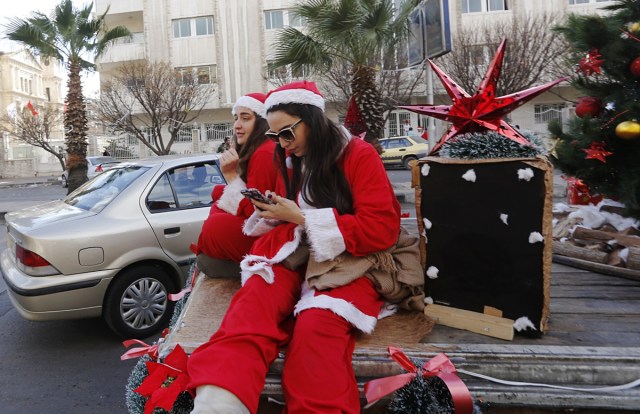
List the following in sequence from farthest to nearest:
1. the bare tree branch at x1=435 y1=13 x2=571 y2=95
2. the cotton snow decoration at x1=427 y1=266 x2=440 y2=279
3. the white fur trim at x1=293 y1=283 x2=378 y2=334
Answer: the bare tree branch at x1=435 y1=13 x2=571 y2=95 → the cotton snow decoration at x1=427 y1=266 x2=440 y2=279 → the white fur trim at x1=293 y1=283 x2=378 y2=334

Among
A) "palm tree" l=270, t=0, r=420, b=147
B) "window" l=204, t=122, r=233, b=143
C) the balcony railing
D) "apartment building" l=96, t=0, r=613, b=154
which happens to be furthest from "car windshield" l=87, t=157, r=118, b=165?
"palm tree" l=270, t=0, r=420, b=147

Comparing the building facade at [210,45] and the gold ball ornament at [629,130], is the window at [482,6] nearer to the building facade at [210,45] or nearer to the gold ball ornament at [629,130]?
the building facade at [210,45]

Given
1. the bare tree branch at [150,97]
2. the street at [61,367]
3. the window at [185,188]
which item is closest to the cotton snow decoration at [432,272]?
the street at [61,367]

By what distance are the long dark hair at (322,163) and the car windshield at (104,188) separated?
270cm

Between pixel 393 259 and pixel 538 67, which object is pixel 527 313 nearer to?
pixel 393 259

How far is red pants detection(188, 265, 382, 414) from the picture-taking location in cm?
163

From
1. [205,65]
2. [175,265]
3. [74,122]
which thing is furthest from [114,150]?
[175,265]

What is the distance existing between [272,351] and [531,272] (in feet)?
3.69

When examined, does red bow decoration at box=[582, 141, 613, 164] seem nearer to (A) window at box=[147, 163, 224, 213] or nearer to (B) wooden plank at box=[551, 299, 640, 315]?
(B) wooden plank at box=[551, 299, 640, 315]

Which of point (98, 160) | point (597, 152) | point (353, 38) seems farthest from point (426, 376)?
point (98, 160)

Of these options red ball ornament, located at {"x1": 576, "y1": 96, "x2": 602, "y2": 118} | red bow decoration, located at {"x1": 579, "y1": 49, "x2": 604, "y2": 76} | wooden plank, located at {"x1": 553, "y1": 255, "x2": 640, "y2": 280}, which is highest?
red bow decoration, located at {"x1": 579, "y1": 49, "x2": 604, "y2": 76}

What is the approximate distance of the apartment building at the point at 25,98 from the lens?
31.0 metres

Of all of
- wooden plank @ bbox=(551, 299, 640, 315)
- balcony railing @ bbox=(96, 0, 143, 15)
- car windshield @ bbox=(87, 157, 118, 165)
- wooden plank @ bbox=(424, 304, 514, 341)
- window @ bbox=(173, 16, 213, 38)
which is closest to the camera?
wooden plank @ bbox=(424, 304, 514, 341)

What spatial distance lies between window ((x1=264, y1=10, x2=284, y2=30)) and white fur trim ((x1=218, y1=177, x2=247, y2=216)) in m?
29.0
